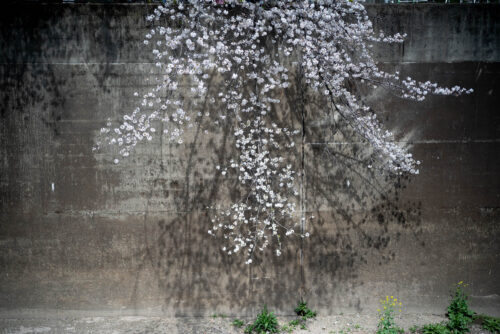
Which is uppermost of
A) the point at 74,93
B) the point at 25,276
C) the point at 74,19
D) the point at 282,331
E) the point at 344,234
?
the point at 74,19

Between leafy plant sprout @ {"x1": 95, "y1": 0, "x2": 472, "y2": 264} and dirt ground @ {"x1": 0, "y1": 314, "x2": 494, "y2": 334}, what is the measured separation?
102 cm

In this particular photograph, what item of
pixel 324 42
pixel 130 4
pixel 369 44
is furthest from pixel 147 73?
pixel 369 44

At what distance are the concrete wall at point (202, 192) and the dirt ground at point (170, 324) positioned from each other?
135mm

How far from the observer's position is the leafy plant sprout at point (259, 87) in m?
4.75

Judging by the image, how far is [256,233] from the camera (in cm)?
498

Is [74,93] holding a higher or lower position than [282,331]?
higher

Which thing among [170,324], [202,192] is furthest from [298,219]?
[170,324]

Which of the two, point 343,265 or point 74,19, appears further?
point 343,265

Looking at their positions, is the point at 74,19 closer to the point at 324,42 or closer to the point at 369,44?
the point at 324,42

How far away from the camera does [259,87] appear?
4980 millimetres

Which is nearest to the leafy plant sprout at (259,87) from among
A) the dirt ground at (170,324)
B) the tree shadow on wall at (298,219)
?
the tree shadow on wall at (298,219)

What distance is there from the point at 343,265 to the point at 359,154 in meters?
1.52

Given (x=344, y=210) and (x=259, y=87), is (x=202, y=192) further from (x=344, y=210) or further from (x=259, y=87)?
(x=344, y=210)

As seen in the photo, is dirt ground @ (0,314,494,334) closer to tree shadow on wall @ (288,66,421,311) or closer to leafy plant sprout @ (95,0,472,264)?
tree shadow on wall @ (288,66,421,311)
